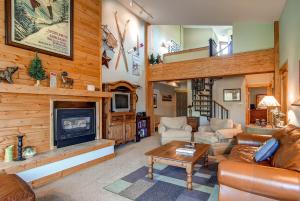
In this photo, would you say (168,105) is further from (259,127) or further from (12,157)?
(12,157)

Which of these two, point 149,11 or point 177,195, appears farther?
point 149,11

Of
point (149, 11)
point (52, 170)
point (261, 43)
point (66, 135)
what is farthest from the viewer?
point (149, 11)

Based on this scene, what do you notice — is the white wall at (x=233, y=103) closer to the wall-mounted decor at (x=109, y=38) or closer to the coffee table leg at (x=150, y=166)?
Result: the wall-mounted decor at (x=109, y=38)

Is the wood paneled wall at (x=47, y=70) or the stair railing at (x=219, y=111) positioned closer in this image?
the wood paneled wall at (x=47, y=70)

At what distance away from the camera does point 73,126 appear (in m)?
3.64

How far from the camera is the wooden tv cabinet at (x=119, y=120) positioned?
4.79 m

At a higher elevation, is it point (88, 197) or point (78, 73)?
point (78, 73)

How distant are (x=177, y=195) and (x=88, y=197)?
1.16 meters

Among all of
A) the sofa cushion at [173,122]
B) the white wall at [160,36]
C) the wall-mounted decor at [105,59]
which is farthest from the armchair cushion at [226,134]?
the white wall at [160,36]

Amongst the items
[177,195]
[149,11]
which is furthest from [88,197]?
[149,11]

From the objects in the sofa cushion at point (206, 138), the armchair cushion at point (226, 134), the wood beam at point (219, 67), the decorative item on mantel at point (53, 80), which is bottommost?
the sofa cushion at point (206, 138)

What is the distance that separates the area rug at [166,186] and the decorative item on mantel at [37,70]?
209cm

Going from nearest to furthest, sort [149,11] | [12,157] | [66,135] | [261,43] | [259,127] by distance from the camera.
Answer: [12,157], [66,135], [259,127], [261,43], [149,11]

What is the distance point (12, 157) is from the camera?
2678 millimetres
